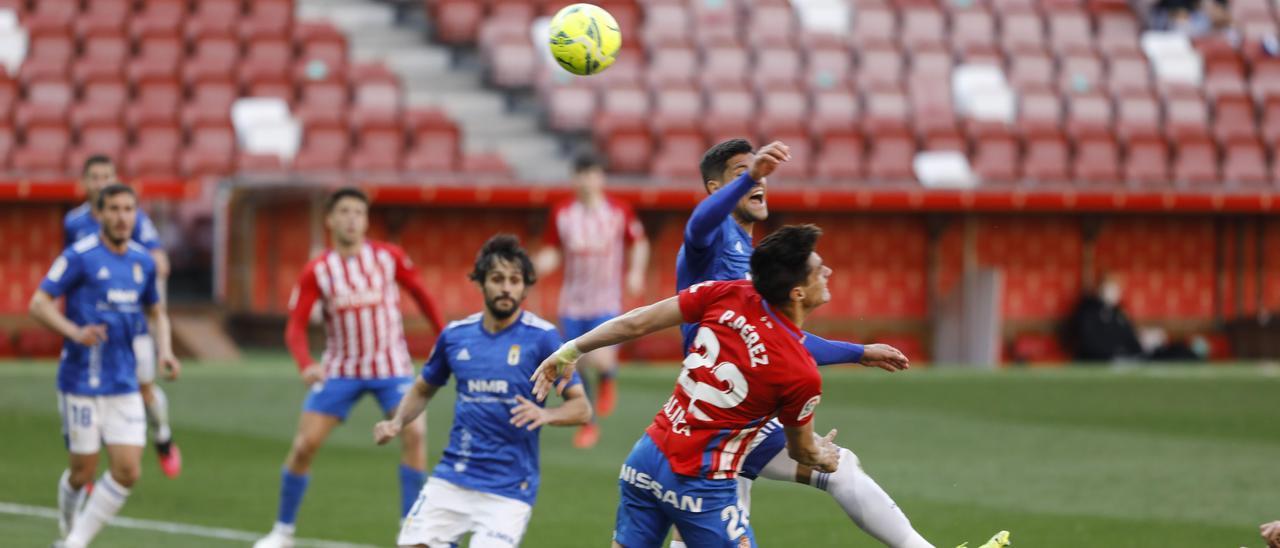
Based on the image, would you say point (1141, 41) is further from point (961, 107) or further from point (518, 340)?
point (518, 340)

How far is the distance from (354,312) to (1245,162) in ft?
54.0

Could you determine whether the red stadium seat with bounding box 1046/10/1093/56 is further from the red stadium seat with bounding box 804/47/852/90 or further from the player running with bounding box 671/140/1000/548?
the player running with bounding box 671/140/1000/548

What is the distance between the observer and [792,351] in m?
5.87

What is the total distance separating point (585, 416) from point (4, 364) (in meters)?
12.4

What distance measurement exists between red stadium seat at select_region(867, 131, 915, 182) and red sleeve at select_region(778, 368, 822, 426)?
50.2 feet

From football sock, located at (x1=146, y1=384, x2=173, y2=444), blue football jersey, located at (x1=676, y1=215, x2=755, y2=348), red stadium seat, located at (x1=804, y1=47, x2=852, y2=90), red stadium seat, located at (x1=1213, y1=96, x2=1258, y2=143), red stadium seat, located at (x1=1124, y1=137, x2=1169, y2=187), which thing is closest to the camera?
blue football jersey, located at (x1=676, y1=215, x2=755, y2=348)

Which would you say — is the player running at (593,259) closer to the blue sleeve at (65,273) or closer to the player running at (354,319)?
the player running at (354,319)

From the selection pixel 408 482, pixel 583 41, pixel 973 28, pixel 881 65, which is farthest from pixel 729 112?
pixel 583 41

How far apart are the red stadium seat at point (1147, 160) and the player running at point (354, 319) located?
14.8m

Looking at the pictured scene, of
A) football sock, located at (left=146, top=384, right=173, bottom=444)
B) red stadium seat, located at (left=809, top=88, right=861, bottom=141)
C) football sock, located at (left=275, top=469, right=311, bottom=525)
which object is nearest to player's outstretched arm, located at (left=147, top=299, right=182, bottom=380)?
football sock, located at (left=275, top=469, right=311, bottom=525)

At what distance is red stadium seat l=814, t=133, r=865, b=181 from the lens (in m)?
20.9

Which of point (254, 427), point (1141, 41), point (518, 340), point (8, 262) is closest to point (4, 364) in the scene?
point (8, 262)

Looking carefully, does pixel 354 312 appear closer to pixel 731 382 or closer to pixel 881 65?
pixel 731 382

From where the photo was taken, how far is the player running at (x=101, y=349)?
29.2 feet
